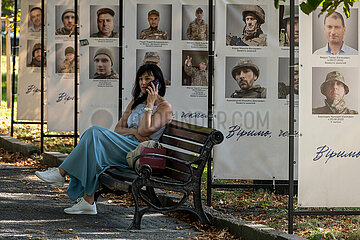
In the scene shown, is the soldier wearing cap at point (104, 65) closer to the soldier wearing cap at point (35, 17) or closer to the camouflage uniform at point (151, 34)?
the camouflage uniform at point (151, 34)

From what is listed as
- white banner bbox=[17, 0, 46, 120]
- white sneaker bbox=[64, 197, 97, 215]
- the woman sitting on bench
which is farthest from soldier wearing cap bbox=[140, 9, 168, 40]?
white banner bbox=[17, 0, 46, 120]

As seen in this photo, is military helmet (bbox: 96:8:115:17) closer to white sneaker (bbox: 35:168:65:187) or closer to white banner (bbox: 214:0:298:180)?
white banner (bbox: 214:0:298:180)

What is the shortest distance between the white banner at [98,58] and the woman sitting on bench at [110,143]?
274 cm

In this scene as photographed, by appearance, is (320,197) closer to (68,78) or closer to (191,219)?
(191,219)

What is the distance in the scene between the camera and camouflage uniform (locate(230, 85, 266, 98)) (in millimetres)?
8430

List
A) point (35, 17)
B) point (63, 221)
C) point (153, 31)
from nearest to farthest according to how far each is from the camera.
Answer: point (63, 221) → point (153, 31) → point (35, 17)

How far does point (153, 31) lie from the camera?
10047 mm

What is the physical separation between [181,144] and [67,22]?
5.85 meters

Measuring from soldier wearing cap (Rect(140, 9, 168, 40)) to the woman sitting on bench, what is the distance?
4.41 feet

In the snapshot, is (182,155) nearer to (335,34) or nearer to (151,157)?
(151,157)

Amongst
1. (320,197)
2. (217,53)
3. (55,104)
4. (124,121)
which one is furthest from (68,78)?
(320,197)

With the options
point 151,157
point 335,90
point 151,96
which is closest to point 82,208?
point 151,157

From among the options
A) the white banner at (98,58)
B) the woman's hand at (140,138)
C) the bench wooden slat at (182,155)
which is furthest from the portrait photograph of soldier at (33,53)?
the bench wooden slat at (182,155)

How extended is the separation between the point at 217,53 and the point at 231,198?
1.72 m
